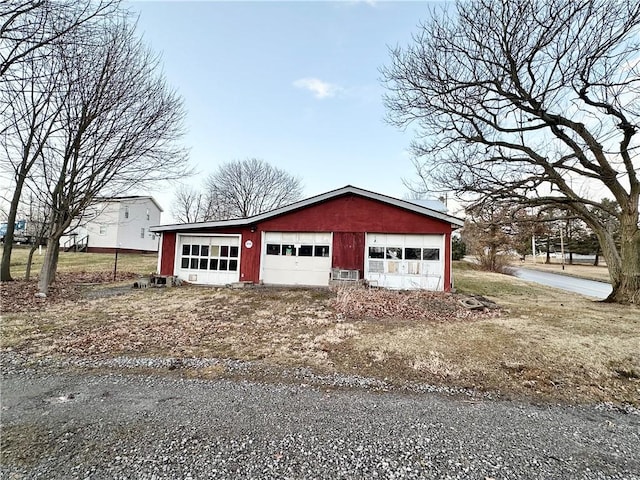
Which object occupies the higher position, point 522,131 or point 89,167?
point 522,131

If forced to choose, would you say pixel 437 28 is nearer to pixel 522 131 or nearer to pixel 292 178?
pixel 522 131

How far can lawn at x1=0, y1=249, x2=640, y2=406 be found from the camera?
438 centimetres

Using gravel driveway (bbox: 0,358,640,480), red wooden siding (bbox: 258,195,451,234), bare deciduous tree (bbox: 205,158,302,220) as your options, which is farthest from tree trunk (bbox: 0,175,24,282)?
bare deciduous tree (bbox: 205,158,302,220)

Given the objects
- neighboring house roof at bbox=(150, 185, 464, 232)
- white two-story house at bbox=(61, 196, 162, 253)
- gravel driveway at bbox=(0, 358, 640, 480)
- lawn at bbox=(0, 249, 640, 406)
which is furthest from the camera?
white two-story house at bbox=(61, 196, 162, 253)

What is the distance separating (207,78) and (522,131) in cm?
1196

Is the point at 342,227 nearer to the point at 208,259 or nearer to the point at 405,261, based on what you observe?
the point at 405,261

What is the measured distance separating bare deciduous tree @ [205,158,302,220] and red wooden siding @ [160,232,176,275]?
787 inches

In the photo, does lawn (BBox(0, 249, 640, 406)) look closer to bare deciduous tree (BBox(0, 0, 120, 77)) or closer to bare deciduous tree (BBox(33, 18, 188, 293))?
bare deciduous tree (BBox(33, 18, 188, 293))

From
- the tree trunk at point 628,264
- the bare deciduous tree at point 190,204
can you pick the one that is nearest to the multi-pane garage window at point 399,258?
the tree trunk at point 628,264

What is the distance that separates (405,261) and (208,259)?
846cm

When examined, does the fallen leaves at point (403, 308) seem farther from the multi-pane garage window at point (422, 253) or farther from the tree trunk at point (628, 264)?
the tree trunk at point (628, 264)

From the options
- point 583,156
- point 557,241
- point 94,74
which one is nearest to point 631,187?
point 583,156

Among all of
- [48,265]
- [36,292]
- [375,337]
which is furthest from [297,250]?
[36,292]

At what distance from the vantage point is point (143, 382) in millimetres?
3896
